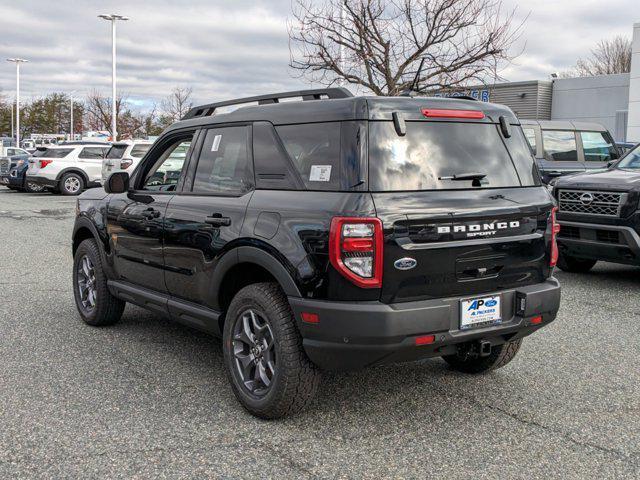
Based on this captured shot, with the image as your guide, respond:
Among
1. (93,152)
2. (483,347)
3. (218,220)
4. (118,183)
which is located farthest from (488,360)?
(93,152)

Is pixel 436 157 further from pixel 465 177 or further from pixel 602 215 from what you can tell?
pixel 602 215

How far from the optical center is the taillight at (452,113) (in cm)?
392

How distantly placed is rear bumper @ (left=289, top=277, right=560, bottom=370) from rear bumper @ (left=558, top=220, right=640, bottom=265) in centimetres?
444

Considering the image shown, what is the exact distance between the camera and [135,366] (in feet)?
16.4

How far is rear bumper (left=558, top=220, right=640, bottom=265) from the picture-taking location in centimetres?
764

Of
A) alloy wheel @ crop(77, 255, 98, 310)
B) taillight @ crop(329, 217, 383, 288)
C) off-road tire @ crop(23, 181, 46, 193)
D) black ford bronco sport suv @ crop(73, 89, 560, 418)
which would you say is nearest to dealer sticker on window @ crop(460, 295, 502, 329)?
black ford bronco sport suv @ crop(73, 89, 560, 418)

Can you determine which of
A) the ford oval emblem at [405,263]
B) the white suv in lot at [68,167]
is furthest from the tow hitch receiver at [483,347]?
the white suv in lot at [68,167]

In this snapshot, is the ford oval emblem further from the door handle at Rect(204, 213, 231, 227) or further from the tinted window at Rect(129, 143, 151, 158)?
the tinted window at Rect(129, 143, 151, 158)

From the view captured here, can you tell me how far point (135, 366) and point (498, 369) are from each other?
8.28 ft

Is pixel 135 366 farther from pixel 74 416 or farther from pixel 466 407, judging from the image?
pixel 466 407

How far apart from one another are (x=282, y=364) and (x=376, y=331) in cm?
59

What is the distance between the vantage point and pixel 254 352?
4.10m

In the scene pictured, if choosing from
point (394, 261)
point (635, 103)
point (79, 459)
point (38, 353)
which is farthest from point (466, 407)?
point (635, 103)

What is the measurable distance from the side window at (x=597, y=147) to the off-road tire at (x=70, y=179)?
15.9 meters
